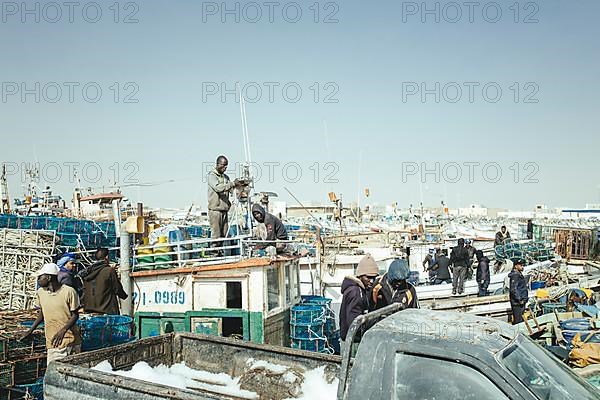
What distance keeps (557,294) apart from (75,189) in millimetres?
22807

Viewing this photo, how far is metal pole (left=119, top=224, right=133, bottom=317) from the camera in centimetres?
912

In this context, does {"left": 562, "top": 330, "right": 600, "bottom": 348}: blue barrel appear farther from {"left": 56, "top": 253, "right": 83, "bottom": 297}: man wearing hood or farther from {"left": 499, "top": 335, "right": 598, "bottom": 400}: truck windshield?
{"left": 56, "top": 253, "right": 83, "bottom": 297}: man wearing hood

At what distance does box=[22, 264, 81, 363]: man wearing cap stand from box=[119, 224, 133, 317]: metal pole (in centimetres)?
271

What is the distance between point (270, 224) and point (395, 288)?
12.4 ft

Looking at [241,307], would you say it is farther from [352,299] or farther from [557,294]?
[557,294]

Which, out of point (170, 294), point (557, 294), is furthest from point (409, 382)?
point (557, 294)

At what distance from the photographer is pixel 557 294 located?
39.8 feet

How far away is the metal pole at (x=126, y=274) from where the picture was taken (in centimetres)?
912

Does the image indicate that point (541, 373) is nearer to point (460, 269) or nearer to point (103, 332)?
point (103, 332)

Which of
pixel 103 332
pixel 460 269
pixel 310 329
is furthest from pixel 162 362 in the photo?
pixel 460 269

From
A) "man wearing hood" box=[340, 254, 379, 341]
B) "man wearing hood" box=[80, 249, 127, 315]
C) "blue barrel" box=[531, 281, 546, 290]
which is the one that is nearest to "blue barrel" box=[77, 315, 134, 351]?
"man wearing hood" box=[80, 249, 127, 315]

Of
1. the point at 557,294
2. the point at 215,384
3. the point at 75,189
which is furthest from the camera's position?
the point at 75,189

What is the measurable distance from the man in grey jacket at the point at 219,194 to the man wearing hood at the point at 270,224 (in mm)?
535

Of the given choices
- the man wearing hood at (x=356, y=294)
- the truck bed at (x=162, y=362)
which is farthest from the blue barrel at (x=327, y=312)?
the truck bed at (x=162, y=362)
